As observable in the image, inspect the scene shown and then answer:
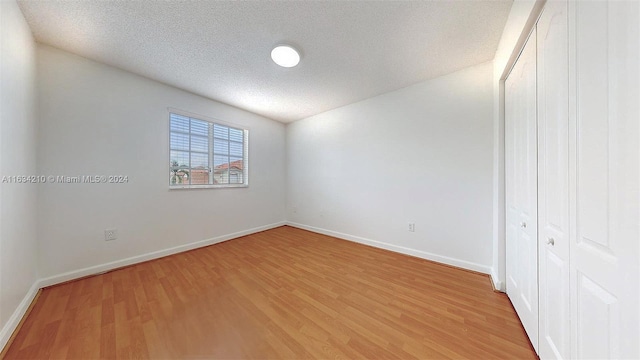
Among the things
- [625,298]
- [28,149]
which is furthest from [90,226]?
[625,298]

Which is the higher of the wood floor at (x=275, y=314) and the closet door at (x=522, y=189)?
the closet door at (x=522, y=189)

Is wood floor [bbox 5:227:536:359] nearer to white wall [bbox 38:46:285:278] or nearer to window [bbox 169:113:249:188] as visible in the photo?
white wall [bbox 38:46:285:278]

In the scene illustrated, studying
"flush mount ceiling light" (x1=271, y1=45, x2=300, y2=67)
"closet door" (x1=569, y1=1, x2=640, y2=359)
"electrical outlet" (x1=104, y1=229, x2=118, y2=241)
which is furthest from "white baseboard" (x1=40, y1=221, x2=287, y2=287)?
"closet door" (x1=569, y1=1, x2=640, y2=359)

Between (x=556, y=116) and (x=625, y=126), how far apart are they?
0.47 metres

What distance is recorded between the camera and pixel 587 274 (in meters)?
0.78

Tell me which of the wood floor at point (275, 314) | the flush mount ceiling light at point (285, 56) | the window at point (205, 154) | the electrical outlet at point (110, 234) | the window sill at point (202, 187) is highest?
the flush mount ceiling light at point (285, 56)

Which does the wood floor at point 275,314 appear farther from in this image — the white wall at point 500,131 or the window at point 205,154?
the window at point 205,154

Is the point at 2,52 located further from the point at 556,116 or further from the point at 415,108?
the point at 415,108

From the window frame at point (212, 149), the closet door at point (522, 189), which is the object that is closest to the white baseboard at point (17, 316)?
the window frame at point (212, 149)

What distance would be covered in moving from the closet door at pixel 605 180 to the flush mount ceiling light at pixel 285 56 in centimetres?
194

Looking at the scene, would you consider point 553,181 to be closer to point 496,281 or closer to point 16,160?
point 496,281

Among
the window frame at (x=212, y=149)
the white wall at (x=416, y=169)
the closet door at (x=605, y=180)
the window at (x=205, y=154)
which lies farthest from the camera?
the window at (x=205, y=154)

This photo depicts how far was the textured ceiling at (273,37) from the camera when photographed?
152 centimetres

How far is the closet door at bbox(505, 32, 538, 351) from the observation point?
1246 mm
